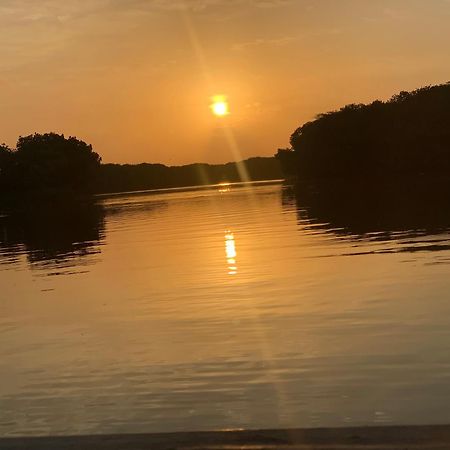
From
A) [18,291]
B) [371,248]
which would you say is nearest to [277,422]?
[18,291]

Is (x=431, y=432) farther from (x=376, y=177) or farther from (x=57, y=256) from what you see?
(x=376, y=177)

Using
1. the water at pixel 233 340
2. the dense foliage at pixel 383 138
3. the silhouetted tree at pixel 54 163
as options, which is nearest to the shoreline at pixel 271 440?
the water at pixel 233 340

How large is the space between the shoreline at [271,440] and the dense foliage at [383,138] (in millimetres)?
120410

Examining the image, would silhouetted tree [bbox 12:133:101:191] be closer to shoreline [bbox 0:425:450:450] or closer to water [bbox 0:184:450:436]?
water [bbox 0:184:450:436]

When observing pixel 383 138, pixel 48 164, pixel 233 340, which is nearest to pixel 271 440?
pixel 233 340

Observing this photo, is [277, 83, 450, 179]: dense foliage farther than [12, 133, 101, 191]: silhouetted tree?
No

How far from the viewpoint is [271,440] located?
22.6 ft

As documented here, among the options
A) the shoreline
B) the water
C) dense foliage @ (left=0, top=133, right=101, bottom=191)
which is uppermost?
dense foliage @ (left=0, top=133, right=101, bottom=191)

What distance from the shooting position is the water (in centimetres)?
898

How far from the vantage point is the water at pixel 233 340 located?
898cm

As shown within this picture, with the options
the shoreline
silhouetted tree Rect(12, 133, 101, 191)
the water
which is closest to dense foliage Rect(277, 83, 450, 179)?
silhouetted tree Rect(12, 133, 101, 191)

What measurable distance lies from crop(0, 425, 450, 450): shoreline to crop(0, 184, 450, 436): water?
122 cm

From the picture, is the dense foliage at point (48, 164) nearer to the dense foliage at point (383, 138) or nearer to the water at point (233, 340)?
the dense foliage at point (383, 138)

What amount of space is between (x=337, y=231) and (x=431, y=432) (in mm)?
26810
